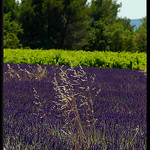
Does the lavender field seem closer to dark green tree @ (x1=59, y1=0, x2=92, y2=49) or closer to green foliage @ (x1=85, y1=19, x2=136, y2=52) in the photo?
green foliage @ (x1=85, y1=19, x2=136, y2=52)

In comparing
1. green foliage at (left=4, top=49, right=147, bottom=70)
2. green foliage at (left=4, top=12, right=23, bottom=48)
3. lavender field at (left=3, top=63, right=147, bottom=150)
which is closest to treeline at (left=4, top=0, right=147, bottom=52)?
green foliage at (left=4, top=12, right=23, bottom=48)

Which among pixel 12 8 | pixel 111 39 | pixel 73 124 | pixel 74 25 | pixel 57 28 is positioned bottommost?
pixel 73 124

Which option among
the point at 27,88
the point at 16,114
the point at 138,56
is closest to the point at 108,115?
the point at 16,114

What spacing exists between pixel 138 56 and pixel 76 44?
63.5 ft

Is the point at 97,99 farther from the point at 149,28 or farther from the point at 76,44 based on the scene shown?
the point at 76,44

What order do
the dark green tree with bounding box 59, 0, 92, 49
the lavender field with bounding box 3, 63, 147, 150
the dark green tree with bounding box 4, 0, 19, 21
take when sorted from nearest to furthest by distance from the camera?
the lavender field with bounding box 3, 63, 147, 150 < the dark green tree with bounding box 59, 0, 92, 49 < the dark green tree with bounding box 4, 0, 19, 21

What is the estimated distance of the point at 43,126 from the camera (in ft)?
8.61

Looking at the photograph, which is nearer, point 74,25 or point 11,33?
point 11,33

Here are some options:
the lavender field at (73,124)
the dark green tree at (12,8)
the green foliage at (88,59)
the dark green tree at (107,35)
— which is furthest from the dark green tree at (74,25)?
the lavender field at (73,124)

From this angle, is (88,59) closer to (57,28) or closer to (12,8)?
(57,28)

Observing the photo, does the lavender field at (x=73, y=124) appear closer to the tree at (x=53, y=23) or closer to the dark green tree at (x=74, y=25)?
the tree at (x=53, y=23)

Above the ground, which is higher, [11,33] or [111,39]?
[11,33]

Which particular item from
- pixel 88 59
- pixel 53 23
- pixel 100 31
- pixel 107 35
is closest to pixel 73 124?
pixel 88 59

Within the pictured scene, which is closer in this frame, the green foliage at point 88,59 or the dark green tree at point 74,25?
the green foliage at point 88,59
